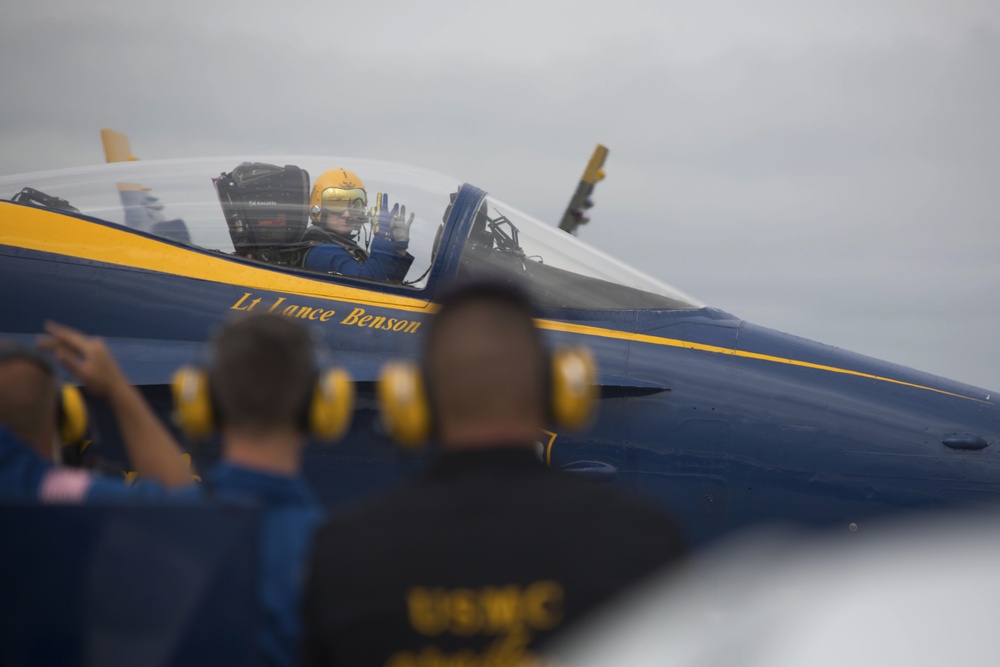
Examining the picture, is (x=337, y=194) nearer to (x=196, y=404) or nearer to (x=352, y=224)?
(x=352, y=224)

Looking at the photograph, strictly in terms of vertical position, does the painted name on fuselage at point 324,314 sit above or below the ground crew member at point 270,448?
below

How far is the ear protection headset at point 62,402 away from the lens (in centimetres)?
317

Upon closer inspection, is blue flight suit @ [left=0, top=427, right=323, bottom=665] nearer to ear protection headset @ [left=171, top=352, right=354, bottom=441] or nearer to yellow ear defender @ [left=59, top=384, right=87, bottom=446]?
ear protection headset @ [left=171, top=352, right=354, bottom=441]

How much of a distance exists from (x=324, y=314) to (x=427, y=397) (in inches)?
154

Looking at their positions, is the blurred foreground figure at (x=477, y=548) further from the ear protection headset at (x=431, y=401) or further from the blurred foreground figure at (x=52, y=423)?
the blurred foreground figure at (x=52, y=423)

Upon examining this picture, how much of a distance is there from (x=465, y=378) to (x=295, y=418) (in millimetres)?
594

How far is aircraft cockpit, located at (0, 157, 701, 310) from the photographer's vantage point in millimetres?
6457

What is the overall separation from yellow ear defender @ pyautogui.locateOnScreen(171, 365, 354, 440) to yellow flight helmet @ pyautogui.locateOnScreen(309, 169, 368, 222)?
3958 mm

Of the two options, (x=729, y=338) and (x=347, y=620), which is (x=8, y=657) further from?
(x=729, y=338)

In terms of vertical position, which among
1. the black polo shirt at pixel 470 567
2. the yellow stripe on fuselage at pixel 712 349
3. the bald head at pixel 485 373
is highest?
the bald head at pixel 485 373

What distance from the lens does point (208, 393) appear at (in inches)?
106

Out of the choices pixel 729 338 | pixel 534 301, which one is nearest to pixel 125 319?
pixel 534 301

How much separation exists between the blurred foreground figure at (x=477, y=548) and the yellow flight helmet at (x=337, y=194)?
14.8ft

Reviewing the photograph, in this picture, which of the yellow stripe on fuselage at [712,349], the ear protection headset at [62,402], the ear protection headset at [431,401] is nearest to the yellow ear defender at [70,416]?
the ear protection headset at [62,402]
